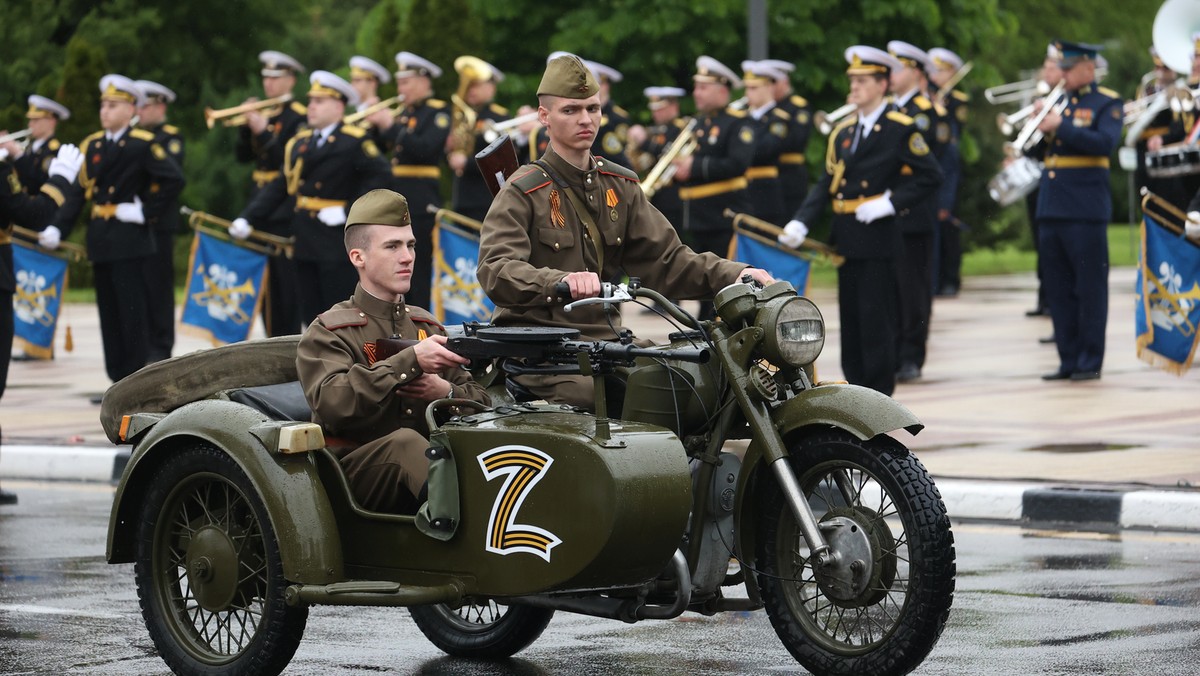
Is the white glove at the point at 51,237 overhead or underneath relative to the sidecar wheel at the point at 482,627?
overhead

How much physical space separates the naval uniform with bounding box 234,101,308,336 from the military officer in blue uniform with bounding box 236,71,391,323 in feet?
1.52

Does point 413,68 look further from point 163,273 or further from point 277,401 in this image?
point 277,401

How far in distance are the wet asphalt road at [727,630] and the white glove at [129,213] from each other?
7167 millimetres

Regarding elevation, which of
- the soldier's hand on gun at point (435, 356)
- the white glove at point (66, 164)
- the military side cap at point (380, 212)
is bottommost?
the soldier's hand on gun at point (435, 356)

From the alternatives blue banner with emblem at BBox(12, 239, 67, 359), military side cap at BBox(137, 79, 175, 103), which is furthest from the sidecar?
military side cap at BBox(137, 79, 175, 103)

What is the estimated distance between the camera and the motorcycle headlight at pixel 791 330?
606 cm

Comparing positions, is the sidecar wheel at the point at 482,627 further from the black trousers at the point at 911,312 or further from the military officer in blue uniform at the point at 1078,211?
the military officer in blue uniform at the point at 1078,211

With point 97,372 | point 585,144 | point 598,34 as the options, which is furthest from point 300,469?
point 598,34

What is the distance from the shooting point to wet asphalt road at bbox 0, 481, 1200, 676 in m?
6.78

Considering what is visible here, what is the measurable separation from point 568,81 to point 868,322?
7373mm

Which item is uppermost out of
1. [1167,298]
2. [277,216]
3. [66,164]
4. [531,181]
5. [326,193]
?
[531,181]

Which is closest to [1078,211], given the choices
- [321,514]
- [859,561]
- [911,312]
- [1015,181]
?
[911,312]

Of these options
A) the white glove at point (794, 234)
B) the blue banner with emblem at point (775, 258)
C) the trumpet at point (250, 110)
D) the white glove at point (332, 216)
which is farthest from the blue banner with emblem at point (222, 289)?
the white glove at point (794, 234)

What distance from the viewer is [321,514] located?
6227mm
